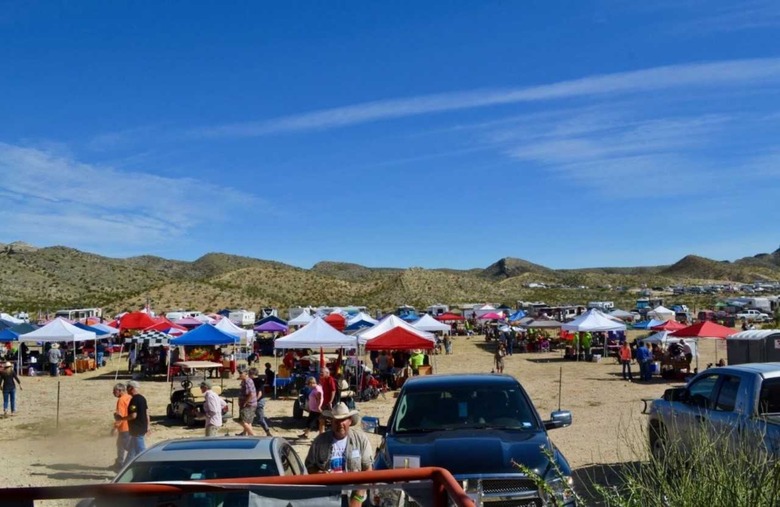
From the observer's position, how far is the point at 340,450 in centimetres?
701

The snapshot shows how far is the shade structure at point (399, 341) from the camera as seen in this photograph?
20406 mm

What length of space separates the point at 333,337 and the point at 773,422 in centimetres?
1515

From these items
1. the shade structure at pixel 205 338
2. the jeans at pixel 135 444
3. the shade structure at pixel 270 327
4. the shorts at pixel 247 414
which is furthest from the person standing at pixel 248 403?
the shade structure at pixel 270 327

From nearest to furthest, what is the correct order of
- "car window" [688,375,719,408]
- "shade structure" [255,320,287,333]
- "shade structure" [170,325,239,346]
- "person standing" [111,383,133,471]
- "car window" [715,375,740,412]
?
"car window" [715,375,740,412] < "car window" [688,375,719,408] < "person standing" [111,383,133,471] < "shade structure" [170,325,239,346] < "shade structure" [255,320,287,333]

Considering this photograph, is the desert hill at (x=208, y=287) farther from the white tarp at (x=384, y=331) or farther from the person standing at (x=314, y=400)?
the person standing at (x=314, y=400)

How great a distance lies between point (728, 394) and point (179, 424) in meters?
13.2

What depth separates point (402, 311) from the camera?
60.5m

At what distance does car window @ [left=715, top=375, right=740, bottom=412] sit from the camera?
8.51 meters

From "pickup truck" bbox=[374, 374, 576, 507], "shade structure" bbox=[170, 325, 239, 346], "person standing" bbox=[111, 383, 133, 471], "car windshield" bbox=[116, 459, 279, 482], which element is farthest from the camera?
"shade structure" bbox=[170, 325, 239, 346]

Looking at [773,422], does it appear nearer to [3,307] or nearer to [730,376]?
[730,376]

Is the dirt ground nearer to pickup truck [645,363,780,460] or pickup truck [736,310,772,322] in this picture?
pickup truck [645,363,780,460]

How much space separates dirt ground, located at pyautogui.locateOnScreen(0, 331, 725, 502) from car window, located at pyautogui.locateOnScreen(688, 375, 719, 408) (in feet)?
2.72

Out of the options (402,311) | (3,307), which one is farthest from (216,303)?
(402,311)

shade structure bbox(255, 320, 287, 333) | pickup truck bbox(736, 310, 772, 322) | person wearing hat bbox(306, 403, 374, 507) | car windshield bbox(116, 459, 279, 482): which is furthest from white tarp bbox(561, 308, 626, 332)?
pickup truck bbox(736, 310, 772, 322)
